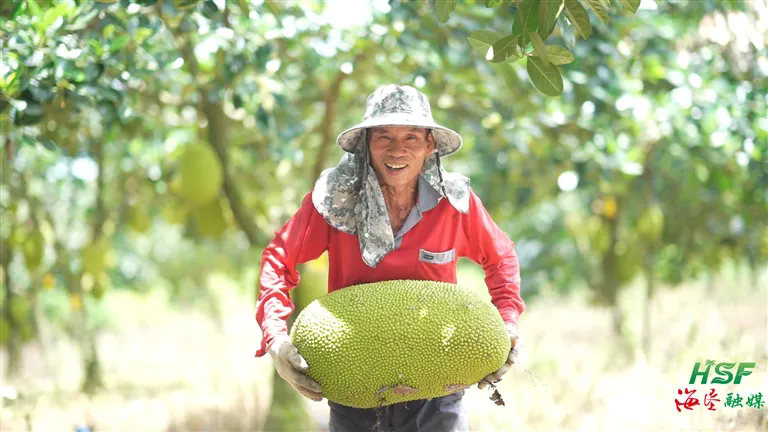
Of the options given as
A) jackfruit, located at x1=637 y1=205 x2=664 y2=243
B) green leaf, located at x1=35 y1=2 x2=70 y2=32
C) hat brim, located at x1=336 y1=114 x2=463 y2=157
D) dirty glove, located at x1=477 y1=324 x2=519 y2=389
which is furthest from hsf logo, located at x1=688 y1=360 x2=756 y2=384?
green leaf, located at x1=35 y1=2 x2=70 y2=32

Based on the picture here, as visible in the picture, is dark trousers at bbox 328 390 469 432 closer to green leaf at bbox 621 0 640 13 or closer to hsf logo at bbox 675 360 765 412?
green leaf at bbox 621 0 640 13

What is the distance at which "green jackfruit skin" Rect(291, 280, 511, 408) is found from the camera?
5.99 ft

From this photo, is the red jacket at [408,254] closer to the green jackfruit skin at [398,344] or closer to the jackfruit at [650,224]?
the green jackfruit skin at [398,344]

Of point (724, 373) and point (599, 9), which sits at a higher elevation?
point (599, 9)

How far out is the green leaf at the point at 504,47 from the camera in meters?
1.74

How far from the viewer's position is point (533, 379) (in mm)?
3410

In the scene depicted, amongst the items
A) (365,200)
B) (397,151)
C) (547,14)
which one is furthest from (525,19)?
(365,200)

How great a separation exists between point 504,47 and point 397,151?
423 millimetres

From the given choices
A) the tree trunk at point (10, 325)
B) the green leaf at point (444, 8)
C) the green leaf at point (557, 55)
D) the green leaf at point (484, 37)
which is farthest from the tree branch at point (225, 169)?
the green leaf at point (557, 55)

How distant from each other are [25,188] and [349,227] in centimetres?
315

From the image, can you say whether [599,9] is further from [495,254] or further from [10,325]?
[10,325]

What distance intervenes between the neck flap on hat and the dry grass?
0.67 m

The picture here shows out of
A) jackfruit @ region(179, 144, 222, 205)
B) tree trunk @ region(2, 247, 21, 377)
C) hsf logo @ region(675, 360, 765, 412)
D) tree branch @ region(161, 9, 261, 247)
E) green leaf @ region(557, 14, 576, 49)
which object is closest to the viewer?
green leaf @ region(557, 14, 576, 49)

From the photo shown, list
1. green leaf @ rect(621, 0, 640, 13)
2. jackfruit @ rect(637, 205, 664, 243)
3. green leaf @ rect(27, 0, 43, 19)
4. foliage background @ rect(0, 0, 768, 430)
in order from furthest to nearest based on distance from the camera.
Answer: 1. jackfruit @ rect(637, 205, 664, 243)
2. foliage background @ rect(0, 0, 768, 430)
3. green leaf @ rect(27, 0, 43, 19)
4. green leaf @ rect(621, 0, 640, 13)
